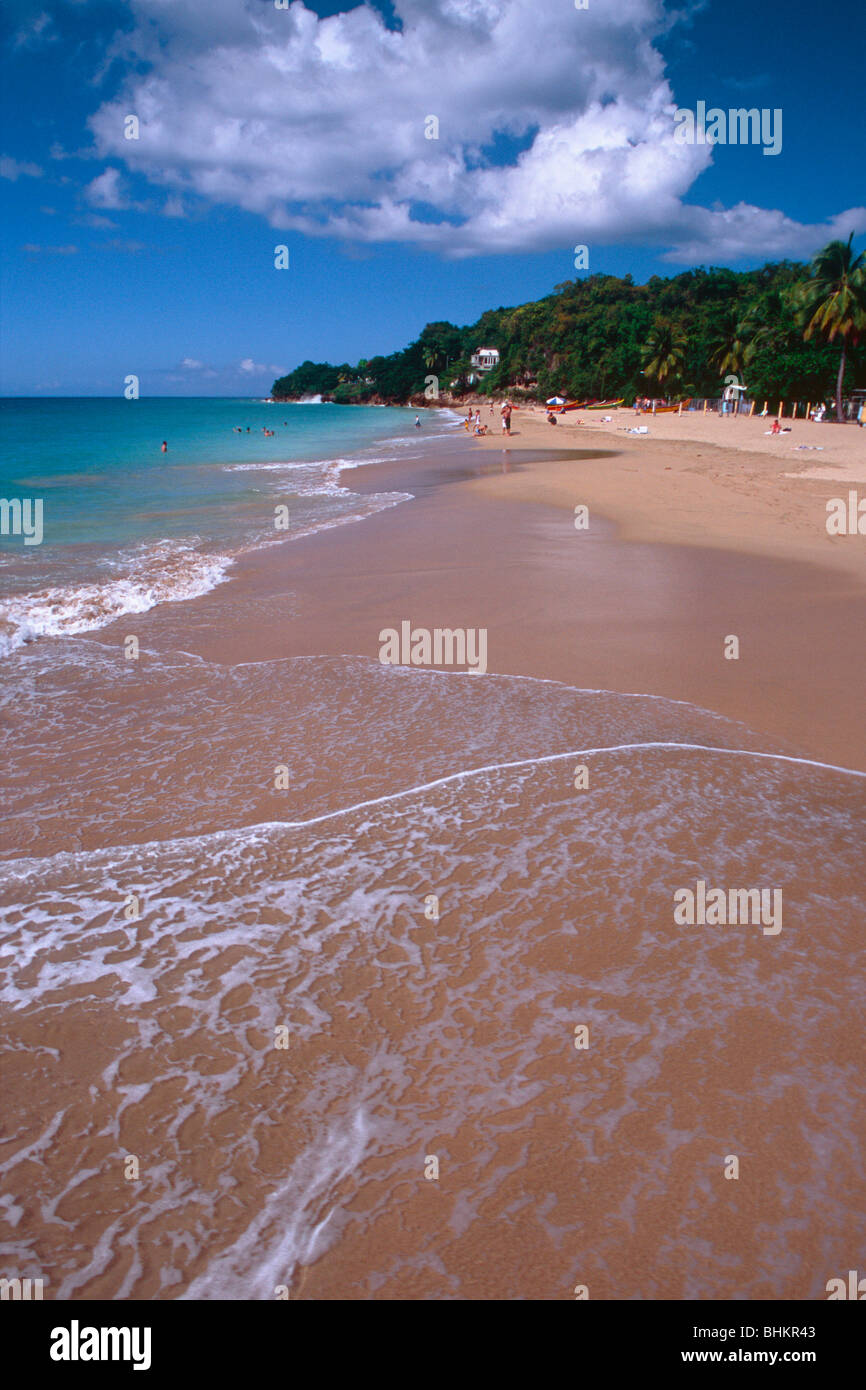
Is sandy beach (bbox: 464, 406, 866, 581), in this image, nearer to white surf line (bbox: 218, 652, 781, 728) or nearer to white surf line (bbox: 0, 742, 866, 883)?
white surf line (bbox: 218, 652, 781, 728)

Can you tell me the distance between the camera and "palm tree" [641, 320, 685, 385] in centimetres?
6988

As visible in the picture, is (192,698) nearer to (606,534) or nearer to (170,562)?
(170,562)

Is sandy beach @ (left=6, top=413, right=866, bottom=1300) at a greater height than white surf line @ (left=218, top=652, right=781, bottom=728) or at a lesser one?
lesser

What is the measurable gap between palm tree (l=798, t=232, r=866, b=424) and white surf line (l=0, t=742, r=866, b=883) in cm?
4959

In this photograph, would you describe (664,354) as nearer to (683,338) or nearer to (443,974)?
(683,338)

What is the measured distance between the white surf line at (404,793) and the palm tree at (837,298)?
49585 millimetres

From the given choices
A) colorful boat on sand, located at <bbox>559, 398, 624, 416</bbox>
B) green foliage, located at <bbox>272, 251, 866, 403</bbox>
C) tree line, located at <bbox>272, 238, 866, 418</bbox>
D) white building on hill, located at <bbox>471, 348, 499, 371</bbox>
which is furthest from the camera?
white building on hill, located at <bbox>471, 348, 499, 371</bbox>

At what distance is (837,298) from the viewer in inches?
1750

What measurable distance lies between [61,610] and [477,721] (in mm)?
6481

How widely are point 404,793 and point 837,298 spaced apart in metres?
51.8

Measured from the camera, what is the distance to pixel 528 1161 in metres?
2.59

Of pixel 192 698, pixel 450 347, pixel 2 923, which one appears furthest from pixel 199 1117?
pixel 450 347

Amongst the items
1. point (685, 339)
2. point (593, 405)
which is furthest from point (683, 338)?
point (593, 405)

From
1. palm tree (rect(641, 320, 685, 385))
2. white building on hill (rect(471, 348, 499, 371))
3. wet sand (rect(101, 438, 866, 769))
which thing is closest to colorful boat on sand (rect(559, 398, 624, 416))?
palm tree (rect(641, 320, 685, 385))
